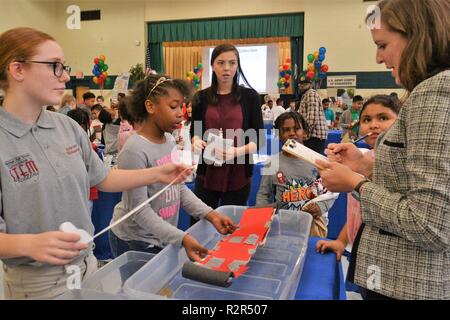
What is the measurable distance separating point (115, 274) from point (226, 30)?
10.3 m

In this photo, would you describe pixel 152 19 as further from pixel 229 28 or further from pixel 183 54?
pixel 229 28

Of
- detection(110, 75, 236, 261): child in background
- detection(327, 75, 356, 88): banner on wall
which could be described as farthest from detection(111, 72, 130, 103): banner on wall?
detection(327, 75, 356, 88): banner on wall

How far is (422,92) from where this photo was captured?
2.40 feet

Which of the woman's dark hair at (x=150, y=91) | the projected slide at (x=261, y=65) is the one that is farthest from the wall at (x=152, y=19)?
the woman's dark hair at (x=150, y=91)

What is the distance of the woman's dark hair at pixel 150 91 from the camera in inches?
56.0

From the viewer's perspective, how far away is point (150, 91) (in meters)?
1.44

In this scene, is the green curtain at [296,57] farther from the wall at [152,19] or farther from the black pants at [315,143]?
the black pants at [315,143]

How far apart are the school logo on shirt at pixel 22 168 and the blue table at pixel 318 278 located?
71cm

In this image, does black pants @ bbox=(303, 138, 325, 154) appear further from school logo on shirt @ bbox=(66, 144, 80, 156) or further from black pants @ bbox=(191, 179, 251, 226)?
school logo on shirt @ bbox=(66, 144, 80, 156)

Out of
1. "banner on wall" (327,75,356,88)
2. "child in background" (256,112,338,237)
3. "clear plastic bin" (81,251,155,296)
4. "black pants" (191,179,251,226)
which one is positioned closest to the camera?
"clear plastic bin" (81,251,155,296)

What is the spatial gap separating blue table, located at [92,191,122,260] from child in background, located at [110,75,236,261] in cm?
142

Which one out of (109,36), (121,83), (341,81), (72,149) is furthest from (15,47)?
(109,36)

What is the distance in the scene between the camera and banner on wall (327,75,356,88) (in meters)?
9.59
